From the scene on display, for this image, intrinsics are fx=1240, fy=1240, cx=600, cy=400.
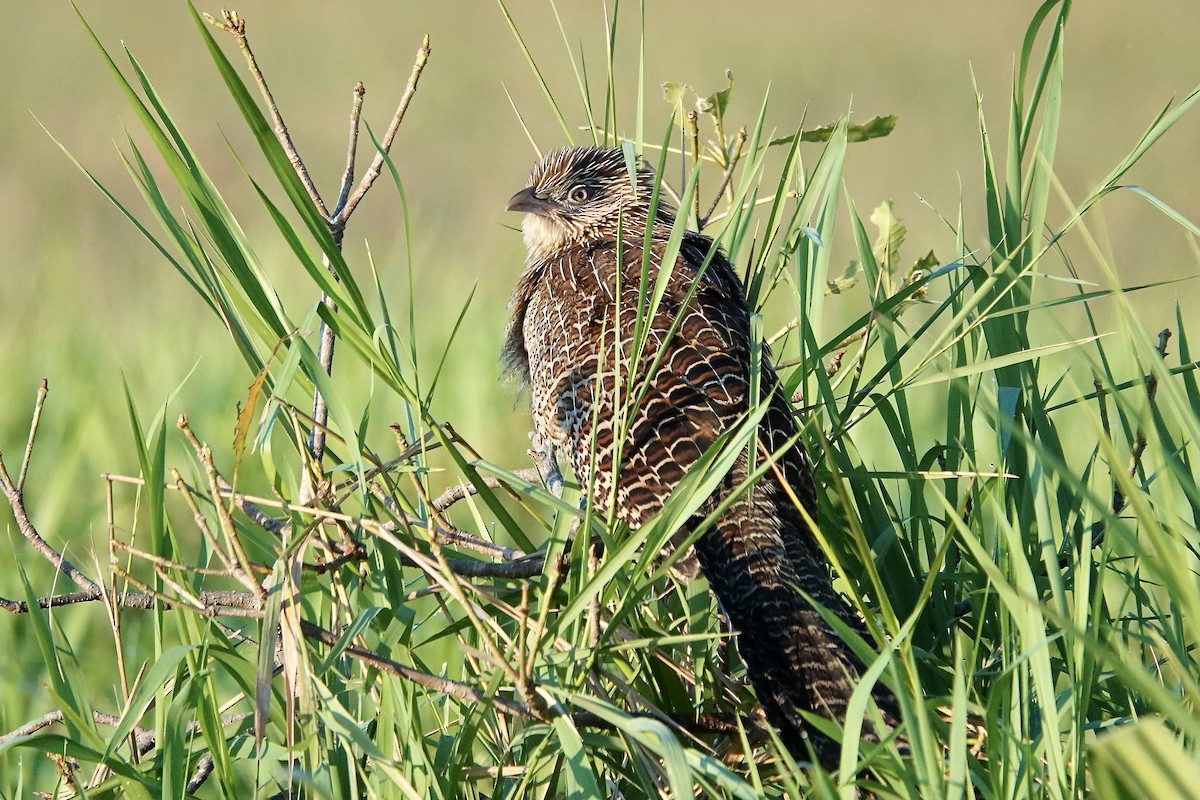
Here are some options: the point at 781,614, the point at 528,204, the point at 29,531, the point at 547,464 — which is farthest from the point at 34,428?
the point at 528,204

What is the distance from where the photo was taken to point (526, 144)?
12.8m

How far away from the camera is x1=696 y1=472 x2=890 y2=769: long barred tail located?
1.88m

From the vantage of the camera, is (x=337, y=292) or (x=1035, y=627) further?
(x=337, y=292)

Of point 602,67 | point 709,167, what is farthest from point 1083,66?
point 709,167

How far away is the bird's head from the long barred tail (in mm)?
1990

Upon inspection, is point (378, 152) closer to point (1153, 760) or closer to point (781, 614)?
point (781, 614)

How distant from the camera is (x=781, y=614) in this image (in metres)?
2.03

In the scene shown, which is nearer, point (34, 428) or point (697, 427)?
point (34, 428)

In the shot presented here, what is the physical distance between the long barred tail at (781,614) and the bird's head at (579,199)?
6.53 feet

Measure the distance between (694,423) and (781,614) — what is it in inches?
28.0

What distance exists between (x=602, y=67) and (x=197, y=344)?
Result: 754 cm

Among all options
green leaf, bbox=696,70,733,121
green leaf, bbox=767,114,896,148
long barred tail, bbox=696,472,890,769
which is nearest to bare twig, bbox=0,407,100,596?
long barred tail, bbox=696,472,890,769

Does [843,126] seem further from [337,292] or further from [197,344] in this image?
[197,344]

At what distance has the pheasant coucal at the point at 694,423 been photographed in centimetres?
193
